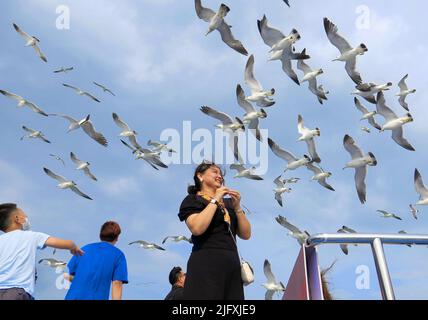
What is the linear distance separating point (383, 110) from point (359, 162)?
2.13m

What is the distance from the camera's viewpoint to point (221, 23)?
61.7ft

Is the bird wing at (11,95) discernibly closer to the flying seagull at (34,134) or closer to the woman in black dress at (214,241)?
the flying seagull at (34,134)

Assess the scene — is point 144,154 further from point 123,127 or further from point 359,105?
point 359,105

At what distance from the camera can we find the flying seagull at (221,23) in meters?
18.2

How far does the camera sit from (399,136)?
834 inches

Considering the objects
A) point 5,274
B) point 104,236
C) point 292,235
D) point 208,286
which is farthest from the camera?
point 292,235

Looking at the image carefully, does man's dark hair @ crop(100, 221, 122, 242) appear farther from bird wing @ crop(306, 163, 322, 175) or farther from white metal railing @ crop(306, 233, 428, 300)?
bird wing @ crop(306, 163, 322, 175)

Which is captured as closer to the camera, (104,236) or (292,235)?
(104,236)

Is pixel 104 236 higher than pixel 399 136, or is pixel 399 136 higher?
pixel 399 136

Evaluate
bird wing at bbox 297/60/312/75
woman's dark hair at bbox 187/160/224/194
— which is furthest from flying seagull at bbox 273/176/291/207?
woman's dark hair at bbox 187/160/224/194
